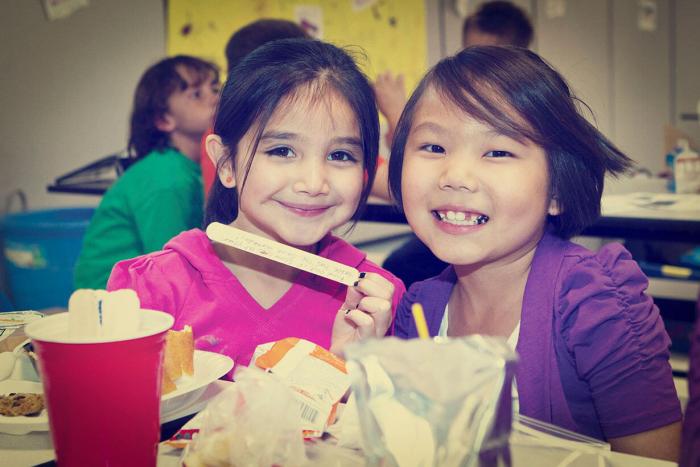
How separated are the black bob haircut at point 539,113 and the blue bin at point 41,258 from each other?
6.13 feet

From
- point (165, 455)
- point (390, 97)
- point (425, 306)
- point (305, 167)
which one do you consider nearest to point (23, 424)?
point (165, 455)

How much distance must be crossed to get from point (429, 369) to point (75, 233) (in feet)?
7.69

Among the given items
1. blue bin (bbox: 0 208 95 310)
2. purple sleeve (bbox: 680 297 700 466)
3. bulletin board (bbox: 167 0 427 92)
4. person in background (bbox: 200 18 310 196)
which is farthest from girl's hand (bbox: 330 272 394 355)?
bulletin board (bbox: 167 0 427 92)

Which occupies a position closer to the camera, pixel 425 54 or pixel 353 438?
pixel 353 438

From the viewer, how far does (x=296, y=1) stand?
12.1 ft

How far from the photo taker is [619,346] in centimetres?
88

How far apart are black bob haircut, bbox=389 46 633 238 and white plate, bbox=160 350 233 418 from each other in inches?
18.3

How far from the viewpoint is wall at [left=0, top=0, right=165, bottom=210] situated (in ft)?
9.46

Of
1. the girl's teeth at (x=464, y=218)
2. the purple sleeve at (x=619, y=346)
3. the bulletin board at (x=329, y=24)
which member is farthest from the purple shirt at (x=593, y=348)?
the bulletin board at (x=329, y=24)

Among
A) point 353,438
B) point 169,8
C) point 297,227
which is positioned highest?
point 169,8

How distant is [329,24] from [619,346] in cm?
333

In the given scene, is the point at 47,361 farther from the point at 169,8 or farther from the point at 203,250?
the point at 169,8

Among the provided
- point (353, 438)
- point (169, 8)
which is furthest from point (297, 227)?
point (169, 8)

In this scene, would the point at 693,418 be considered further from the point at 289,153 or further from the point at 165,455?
the point at 289,153
